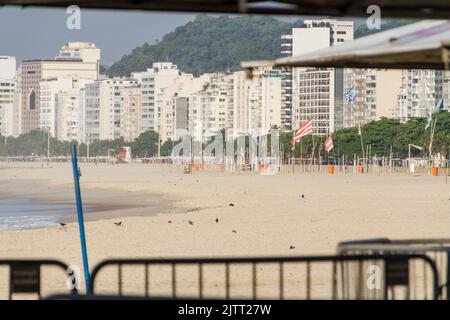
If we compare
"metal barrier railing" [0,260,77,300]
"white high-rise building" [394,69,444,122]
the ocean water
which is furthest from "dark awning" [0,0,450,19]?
"white high-rise building" [394,69,444,122]

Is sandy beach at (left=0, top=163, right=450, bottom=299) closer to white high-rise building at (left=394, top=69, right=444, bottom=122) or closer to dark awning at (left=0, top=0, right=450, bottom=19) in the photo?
dark awning at (left=0, top=0, right=450, bottom=19)

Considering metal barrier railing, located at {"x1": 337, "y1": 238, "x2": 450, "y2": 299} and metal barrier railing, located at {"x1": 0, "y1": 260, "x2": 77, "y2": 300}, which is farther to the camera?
metal barrier railing, located at {"x1": 337, "y1": 238, "x2": 450, "y2": 299}

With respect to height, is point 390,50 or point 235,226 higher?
point 390,50

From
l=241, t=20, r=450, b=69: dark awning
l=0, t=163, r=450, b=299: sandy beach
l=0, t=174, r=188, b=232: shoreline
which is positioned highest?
l=241, t=20, r=450, b=69: dark awning

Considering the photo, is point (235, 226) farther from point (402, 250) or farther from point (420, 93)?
point (420, 93)

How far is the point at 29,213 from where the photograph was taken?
138ft

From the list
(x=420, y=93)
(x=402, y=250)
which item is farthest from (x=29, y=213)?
(x=420, y=93)

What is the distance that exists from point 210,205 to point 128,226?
512 inches

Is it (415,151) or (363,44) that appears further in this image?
(415,151)

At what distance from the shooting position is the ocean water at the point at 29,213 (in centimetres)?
3454

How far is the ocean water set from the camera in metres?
34.5

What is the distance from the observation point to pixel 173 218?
113 feet
